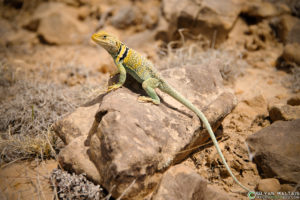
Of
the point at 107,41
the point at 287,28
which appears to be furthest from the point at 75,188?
the point at 287,28

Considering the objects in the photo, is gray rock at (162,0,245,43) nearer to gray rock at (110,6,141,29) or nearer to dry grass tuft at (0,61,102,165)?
gray rock at (110,6,141,29)

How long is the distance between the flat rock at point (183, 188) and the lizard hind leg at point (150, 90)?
1.01m

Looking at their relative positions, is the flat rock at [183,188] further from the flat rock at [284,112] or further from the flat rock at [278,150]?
the flat rock at [284,112]

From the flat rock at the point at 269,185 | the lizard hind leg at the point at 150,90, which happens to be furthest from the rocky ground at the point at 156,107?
the lizard hind leg at the point at 150,90

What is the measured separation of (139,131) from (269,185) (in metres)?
1.72

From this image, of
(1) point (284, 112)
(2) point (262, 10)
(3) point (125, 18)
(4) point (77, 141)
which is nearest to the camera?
(4) point (77, 141)

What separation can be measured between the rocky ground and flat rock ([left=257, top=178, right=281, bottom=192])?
11mm

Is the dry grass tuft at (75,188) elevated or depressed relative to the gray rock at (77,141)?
depressed

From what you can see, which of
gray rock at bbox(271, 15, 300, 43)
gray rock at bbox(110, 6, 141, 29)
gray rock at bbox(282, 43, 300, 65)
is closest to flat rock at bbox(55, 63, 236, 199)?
gray rock at bbox(282, 43, 300, 65)

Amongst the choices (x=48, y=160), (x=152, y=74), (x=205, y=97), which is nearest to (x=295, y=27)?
(x=205, y=97)

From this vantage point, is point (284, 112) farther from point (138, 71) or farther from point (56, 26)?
point (56, 26)

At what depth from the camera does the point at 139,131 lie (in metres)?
2.58

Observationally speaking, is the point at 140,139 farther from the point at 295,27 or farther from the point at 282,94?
the point at 295,27

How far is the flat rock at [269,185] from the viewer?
266 cm
